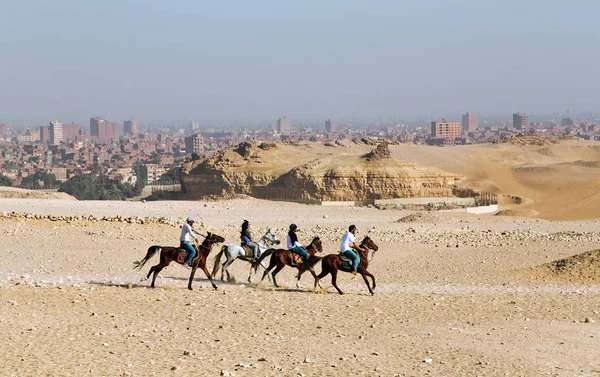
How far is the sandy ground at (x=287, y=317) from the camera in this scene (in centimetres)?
1146

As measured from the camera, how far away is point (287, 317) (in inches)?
573

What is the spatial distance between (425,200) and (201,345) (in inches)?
1894

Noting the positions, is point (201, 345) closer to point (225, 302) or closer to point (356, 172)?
point (225, 302)

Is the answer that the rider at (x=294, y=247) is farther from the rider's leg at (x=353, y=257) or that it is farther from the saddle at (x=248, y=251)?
the rider's leg at (x=353, y=257)

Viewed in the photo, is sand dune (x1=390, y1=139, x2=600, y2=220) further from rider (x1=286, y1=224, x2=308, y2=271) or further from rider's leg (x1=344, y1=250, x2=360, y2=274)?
rider's leg (x1=344, y1=250, x2=360, y2=274)

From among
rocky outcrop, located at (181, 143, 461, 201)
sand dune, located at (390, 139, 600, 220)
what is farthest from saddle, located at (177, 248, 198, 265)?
rocky outcrop, located at (181, 143, 461, 201)

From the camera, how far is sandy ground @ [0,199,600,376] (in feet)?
37.6

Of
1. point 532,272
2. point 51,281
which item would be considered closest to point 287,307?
point 51,281

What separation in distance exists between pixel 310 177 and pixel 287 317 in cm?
4489

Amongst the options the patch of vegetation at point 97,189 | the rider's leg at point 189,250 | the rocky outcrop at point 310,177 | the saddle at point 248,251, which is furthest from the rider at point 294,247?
the patch of vegetation at point 97,189

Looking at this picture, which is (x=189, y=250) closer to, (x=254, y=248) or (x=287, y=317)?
(x=254, y=248)

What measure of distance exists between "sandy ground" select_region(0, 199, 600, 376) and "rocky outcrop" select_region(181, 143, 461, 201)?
3229 centimetres

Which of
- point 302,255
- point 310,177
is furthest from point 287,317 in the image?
point 310,177

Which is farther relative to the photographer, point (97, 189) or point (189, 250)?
point (97, 189)
